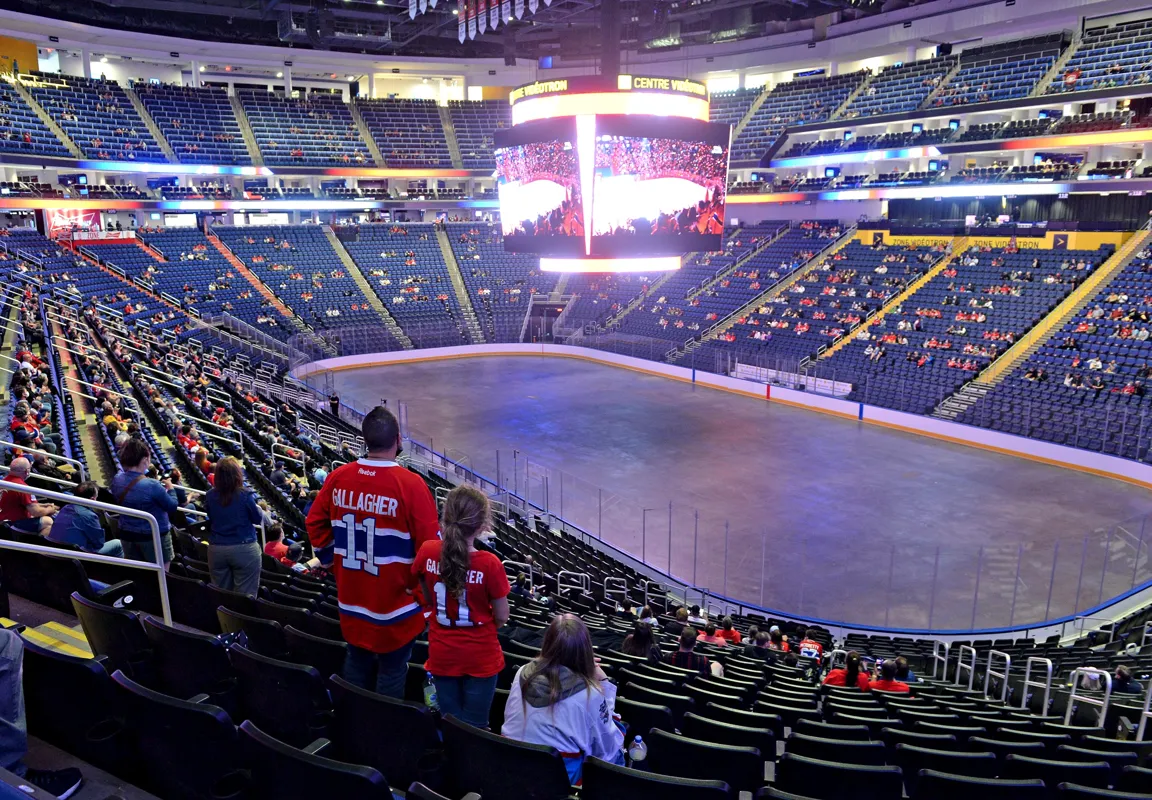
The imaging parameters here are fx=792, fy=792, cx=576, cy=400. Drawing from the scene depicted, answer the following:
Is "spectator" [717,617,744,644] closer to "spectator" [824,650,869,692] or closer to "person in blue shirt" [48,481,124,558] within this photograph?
"spectator" [824,650,869,692]

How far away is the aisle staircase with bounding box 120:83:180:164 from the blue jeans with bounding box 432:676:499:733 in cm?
5120

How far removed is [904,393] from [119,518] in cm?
2831

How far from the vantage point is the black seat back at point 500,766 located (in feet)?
10.2

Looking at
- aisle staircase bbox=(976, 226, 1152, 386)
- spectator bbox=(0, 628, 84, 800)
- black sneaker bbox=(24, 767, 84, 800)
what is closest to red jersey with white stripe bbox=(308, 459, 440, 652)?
black sneaker bbox=(24, 767, 84, 800)

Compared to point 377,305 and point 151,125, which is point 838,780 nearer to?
point 377,305

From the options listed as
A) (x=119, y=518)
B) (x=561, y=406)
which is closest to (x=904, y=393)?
(x=561, y=406)

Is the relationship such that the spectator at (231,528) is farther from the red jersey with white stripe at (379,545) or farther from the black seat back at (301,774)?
the black seat back at (301,774)

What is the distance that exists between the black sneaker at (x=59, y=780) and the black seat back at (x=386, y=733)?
1005 millimetres

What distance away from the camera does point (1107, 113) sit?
32.4 meters

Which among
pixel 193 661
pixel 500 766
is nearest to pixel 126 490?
pixel 193 661

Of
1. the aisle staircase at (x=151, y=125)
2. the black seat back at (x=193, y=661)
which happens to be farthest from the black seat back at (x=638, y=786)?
the aisle staircase at (x=151, y=125)

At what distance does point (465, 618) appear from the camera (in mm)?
3824

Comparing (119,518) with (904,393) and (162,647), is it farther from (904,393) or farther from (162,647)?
(904,393)

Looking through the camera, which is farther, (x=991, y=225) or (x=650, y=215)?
(x=991, y=225)
